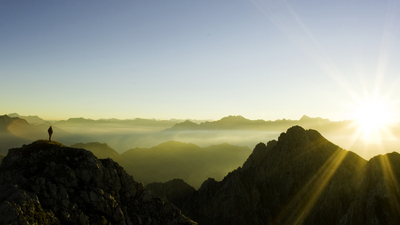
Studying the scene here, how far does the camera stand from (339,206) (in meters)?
85.8

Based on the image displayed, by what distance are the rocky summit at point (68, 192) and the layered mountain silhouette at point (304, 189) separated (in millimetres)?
57071

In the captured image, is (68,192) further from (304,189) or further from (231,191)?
(304,189)

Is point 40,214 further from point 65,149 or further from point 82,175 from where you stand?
point 65,149

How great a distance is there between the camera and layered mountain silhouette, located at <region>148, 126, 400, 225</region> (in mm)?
71438

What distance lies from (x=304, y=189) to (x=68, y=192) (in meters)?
90.1

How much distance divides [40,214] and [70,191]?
7.61 meters

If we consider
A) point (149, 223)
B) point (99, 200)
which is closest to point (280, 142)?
point (149, 223)

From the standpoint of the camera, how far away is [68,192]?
46875mm

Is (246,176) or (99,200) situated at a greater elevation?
(99,200)

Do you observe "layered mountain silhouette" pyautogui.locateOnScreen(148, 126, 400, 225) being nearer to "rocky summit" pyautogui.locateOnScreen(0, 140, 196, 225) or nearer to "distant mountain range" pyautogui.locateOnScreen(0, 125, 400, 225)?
"distant mountain range" pyautogui.locateOnScreen(0, 125, 400, 225)

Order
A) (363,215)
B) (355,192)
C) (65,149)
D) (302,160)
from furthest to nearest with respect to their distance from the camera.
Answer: (302,160) < (355,192) < (363,215) < (65,149)

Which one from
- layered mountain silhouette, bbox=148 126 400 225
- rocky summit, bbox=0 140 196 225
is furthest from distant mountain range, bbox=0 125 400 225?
layered mountain silhouette, bbox=148 126 400 225

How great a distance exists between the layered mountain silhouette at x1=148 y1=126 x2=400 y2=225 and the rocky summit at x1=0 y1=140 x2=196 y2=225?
57071mm

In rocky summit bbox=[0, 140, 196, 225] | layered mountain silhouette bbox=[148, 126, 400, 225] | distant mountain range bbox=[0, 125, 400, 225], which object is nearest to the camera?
rocky summit bbox=[0, 140, 196, 225]
